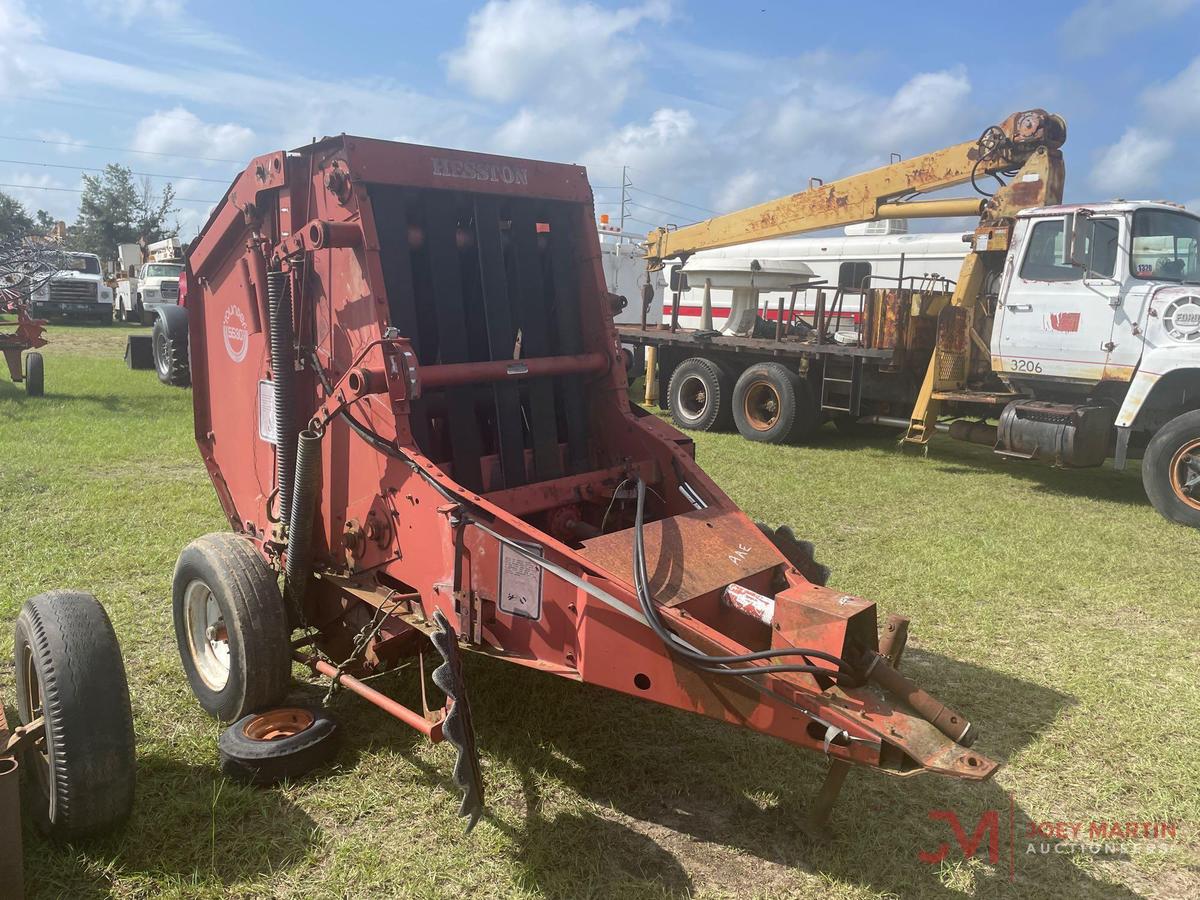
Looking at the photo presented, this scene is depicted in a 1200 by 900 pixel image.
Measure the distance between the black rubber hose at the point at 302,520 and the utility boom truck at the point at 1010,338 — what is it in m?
6.66

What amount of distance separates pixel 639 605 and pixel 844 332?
9448 mm

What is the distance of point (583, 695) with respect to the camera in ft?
12.6

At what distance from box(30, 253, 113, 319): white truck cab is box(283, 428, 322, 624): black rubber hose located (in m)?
23.4

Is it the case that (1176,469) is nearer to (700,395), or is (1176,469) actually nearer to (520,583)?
(700,395)

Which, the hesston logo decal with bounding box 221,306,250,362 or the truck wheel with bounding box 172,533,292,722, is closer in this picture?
the truck wheel with bounding box 172,533,292,722

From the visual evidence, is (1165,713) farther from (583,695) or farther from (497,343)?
(497,343)

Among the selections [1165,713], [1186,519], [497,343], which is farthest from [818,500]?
[497,343]

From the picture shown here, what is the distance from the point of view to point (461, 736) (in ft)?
8.50

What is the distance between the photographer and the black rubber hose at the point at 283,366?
11.7 feet

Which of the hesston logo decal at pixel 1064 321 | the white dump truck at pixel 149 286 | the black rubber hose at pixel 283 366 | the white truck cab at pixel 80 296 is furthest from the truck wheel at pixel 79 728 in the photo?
the white truck cab at pixel 80 296

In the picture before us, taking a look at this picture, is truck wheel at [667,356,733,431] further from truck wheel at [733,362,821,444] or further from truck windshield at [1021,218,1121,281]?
truck windshield at [1021,218,1121,281]

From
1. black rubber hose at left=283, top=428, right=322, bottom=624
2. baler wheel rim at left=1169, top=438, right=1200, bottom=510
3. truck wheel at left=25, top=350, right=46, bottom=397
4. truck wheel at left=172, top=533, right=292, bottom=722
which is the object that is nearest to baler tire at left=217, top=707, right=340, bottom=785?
truck wheel at left=172, top=533, right=292, bottom=722

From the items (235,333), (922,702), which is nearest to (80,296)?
(235,333)

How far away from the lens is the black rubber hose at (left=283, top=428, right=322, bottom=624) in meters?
3.38
